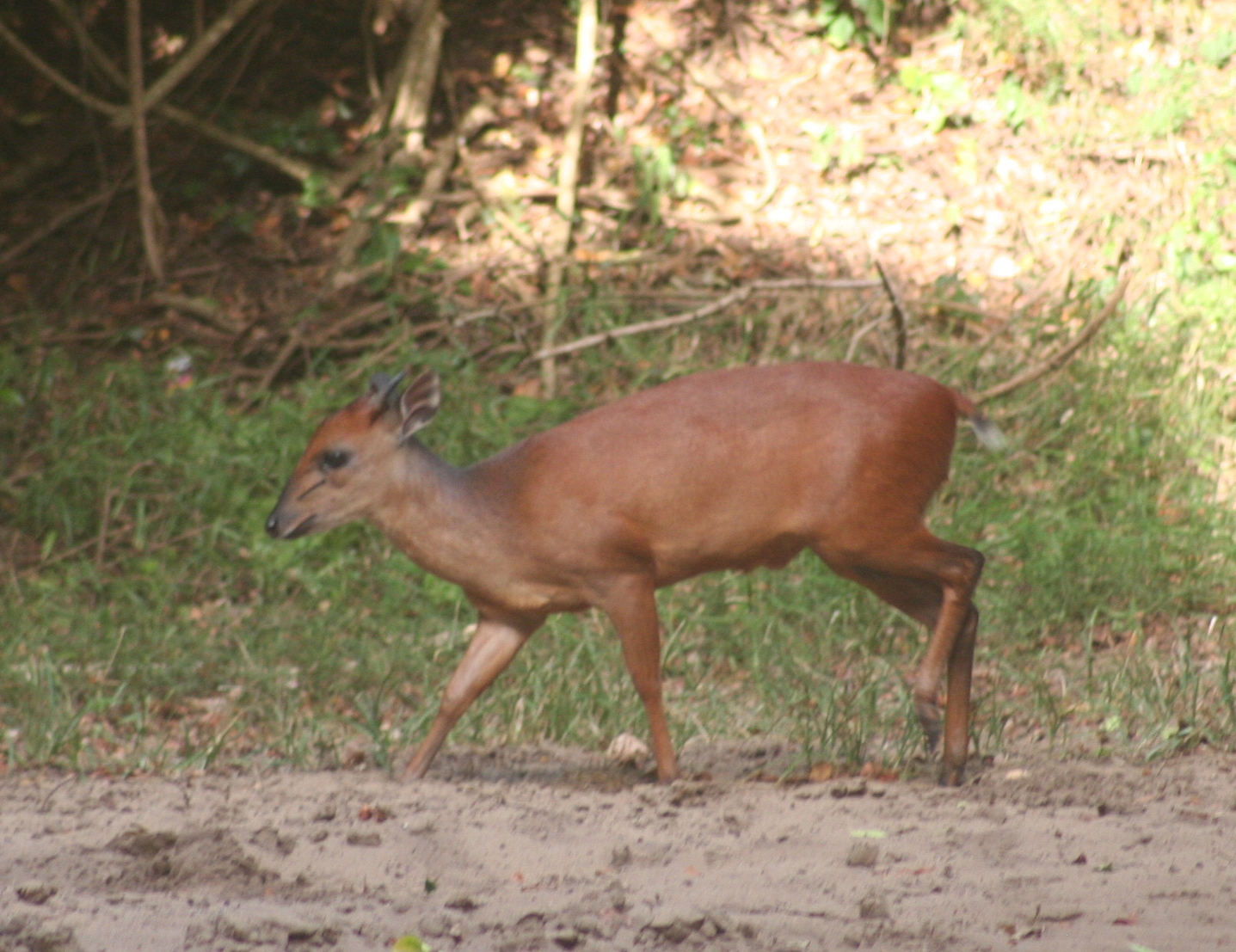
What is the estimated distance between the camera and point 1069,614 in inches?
247

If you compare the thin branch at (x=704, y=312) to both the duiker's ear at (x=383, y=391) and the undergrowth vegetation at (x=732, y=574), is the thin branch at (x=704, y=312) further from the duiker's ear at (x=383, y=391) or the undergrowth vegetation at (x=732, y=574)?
the duiker's ear at (x=383, y=391)

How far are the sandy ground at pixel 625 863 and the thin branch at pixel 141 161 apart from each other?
5.83 meters

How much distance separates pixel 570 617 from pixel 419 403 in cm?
198

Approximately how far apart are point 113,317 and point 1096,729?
6.52m

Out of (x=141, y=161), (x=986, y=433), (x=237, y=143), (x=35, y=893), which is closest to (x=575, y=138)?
(x=237, y=143)

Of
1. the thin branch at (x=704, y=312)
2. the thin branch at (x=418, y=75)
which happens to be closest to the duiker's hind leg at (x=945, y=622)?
the thin branch at (x=704, y=312)

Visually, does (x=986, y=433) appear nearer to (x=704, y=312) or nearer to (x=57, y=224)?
(x=704, y=312)

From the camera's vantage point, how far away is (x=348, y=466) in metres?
4.64

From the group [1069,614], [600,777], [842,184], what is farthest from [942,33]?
[600,777]

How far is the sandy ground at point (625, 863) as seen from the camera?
2.96m

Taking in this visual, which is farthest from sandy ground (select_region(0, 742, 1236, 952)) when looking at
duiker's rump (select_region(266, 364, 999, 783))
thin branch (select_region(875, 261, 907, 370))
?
thin branch (select_region(875, 261, 907, 370))

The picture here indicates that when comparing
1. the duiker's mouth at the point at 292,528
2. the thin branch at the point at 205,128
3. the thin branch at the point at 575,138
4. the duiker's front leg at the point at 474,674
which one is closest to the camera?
the duiker's front leg at the point at 474,674

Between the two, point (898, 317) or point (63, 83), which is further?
point (63, 83)

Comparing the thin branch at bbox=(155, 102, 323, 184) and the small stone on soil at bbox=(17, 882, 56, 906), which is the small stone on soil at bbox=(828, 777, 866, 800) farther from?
the thin branch at bbox=(155, 102, 323, 184)
